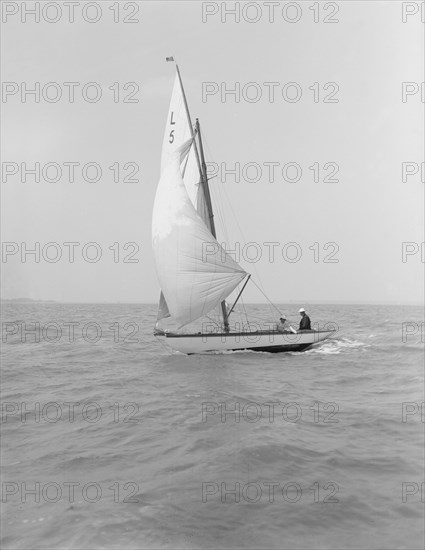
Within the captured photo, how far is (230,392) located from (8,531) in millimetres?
9621

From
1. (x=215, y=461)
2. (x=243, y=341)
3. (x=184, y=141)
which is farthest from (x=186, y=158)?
(x=215, y=461)

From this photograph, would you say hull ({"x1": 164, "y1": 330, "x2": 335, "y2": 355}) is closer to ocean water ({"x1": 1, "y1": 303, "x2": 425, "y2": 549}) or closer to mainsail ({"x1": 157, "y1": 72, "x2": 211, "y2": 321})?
mainsail ({"x1": 157, "y1": 72, "x2": 211, "y2": 321})

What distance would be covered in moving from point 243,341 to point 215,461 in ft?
49.5

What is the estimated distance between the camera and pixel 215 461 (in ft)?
29.0

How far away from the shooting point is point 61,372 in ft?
67.4

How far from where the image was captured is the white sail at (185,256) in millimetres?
22438

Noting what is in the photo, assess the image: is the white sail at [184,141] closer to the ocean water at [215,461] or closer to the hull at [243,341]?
the hull at [243,341]

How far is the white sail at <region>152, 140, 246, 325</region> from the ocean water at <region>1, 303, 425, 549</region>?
5518mm

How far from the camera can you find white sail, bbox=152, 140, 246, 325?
22.4 metres

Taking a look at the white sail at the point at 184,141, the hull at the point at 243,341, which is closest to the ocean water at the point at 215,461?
the hull at the point at 243,341

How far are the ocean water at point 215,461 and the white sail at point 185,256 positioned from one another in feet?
18.1

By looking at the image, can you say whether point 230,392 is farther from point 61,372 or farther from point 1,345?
point 1,345

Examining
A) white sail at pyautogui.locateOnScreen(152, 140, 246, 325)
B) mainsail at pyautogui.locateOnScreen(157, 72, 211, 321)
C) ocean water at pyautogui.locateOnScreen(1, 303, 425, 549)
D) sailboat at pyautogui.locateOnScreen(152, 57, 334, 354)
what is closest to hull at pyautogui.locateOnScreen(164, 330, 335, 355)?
sailboat at pyautogui.locateOnScreen(152, 57, 334, 354)

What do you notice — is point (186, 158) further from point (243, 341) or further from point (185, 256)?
point (243, 341)
